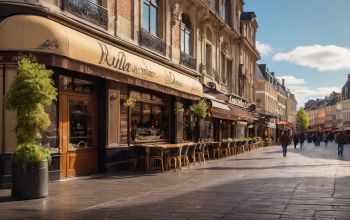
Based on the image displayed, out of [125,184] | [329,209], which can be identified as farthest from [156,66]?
[329,209]

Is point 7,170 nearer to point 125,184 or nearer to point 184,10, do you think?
point 125,184

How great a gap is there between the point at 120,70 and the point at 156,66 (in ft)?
12.0

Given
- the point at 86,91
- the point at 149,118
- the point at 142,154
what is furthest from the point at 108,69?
the point at 149,118

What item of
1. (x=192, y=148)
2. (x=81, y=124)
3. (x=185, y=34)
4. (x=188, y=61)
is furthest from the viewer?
(x=185, y=34)

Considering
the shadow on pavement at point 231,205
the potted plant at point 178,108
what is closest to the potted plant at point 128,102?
the potted plant at point 178,108

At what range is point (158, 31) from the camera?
21.0 meters

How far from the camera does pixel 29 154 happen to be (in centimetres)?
966

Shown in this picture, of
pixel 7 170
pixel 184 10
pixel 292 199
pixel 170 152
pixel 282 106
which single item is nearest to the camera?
pixel 292 199

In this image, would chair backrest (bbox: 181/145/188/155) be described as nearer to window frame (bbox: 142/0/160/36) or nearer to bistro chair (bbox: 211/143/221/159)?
window frame (bbox: 142/0/160/36)

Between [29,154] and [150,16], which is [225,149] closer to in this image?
[150,16]

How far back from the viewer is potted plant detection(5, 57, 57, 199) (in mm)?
9570

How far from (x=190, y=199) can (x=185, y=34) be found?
16158 mm

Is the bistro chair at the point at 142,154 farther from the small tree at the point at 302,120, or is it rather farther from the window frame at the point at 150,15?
the small tree at the point at 302,120

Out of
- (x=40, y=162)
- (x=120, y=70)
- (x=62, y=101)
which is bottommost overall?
(x=40, y=162)
